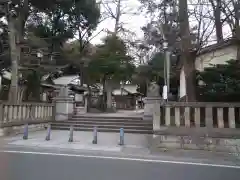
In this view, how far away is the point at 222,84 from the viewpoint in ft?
37.3

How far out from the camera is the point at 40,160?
759cm

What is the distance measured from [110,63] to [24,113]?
12062 mm

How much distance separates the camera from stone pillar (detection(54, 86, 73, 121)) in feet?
56.0

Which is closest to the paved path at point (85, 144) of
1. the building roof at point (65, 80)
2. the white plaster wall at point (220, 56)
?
the white plaster wall at point (220, 56)

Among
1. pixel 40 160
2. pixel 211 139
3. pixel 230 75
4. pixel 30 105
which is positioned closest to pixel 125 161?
pixel 40 160

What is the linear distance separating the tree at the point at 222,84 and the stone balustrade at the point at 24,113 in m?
9.30

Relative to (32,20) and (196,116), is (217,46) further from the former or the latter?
(32,20)

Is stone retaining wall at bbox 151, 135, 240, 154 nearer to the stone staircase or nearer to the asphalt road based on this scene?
the asphalt road

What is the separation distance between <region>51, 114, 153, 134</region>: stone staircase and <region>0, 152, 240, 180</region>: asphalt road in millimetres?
6661

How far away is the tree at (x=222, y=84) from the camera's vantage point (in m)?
11.3

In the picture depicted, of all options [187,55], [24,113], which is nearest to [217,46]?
[187,55]

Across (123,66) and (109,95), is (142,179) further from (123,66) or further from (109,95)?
(109,95)

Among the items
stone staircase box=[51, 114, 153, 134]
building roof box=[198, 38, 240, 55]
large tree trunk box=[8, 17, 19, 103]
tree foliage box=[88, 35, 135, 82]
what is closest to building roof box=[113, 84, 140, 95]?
tree foliage box=[88, 35, 135, 82]

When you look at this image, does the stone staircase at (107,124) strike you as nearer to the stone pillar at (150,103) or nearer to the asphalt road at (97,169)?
the stone pillar at (150,103)
